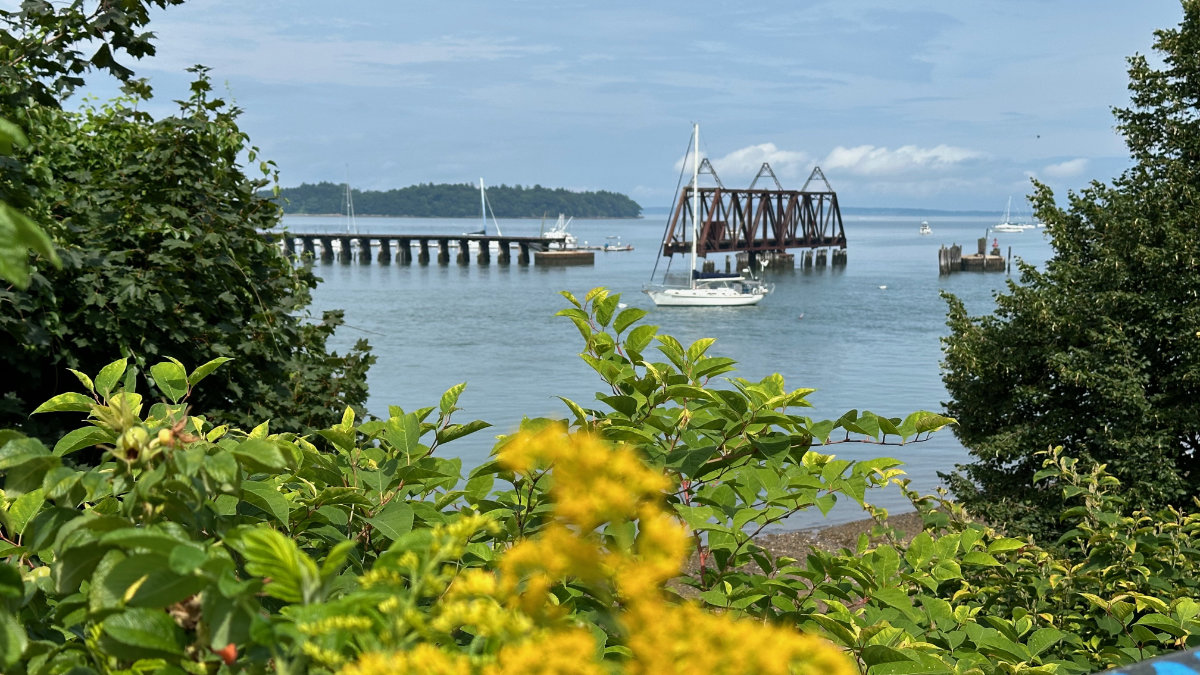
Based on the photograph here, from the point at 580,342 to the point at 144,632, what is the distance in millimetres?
42125

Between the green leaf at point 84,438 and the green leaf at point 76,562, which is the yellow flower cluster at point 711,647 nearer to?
the green leaf at point 76,562

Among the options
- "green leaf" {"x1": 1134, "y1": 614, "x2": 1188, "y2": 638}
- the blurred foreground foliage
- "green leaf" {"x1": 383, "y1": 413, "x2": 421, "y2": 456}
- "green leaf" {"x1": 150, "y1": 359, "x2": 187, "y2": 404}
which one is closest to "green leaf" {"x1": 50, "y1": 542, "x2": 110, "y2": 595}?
the blurred foreground foliage

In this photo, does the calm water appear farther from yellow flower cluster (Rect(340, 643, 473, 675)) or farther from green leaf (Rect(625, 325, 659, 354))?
yellow flower cluster (Rect(340, 643, 473, 675))

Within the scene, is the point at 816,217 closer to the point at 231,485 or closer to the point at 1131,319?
the point at 1131,319

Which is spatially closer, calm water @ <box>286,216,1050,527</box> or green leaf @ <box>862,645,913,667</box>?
green leaf @ <box>862,645,913,667</box>

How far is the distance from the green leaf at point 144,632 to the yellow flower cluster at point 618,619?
25 centimetres

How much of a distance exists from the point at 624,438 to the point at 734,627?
1.32 metres

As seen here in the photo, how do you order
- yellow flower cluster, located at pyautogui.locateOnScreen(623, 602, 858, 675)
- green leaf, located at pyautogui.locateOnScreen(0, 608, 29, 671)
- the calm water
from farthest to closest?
the calm water
green leaf, located at pyautogui.locateOnScreen(0, 608, 29, 671)
yellow flower cluster, located at pyautogui.locateOnScreen(623, 602, 858, 675)

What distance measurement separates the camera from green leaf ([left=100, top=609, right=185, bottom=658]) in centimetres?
80

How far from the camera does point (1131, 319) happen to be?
10.4 m

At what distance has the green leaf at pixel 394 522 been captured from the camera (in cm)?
159

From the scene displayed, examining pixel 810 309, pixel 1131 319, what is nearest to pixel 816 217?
pixel 810 309

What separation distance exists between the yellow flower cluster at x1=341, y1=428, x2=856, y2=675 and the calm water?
143 inches

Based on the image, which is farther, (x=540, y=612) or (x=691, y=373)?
(x=691, y=373)
